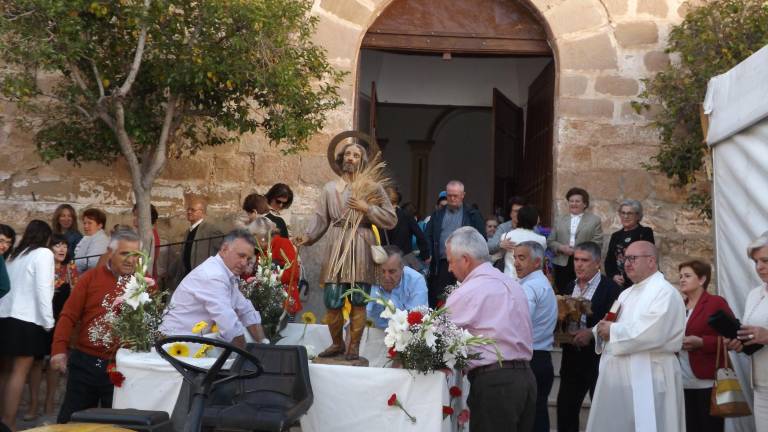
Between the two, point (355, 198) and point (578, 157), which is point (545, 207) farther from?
point (355, 198)

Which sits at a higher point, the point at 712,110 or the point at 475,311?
the point at 712,110

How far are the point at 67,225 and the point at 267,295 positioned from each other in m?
3.25

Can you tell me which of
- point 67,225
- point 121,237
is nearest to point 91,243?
point 67,225

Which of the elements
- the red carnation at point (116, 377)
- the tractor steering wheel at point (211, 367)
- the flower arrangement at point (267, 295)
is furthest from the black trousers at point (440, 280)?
the tractor steering wheel at point (211, 367)

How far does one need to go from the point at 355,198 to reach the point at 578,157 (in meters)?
4.97

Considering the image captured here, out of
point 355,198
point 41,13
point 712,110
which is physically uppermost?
point 41,13

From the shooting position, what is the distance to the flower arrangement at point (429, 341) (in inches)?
221

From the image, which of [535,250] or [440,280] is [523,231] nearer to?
[440,280]

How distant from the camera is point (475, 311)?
589 cm

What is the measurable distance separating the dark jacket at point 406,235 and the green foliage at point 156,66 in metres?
1.14

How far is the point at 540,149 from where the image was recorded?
12.3m

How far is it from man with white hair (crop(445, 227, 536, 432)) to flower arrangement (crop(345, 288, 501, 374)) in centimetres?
19

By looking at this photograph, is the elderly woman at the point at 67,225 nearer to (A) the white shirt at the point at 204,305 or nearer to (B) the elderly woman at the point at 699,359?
(A) the white shirt at the point at 204,305

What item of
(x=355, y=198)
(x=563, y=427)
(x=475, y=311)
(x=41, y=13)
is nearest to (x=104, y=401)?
(x=355, y=198)
